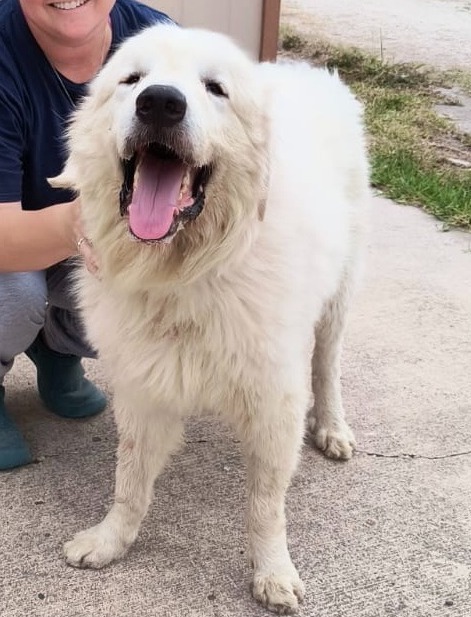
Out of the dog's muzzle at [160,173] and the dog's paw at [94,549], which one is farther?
the dog's paw at [94,549]

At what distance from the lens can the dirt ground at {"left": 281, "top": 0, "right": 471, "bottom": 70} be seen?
10.7 meters

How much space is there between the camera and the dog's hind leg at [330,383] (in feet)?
10.1

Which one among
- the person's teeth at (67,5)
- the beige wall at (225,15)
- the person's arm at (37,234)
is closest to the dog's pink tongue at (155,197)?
the person's arm at (37,234)

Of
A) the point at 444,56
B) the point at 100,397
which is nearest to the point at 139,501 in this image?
the point at 100,397

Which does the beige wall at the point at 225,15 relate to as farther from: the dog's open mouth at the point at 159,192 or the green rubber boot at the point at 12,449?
the dog's open mouth at the point at 159,192

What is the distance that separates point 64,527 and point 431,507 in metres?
1.21

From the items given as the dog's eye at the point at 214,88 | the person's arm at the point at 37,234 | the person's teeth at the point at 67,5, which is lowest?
the person's arm at the point at 37,234

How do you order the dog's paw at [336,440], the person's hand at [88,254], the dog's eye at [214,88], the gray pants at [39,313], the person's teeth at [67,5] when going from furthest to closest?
the dog's paw at [336,440]
the gray pants at [39,313]
the person's teeth at [67,5]
the person's hand at [88,254]
the dog's eye at [214,88]

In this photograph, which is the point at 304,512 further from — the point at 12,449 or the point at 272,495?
the point at 12,449

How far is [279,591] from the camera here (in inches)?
94.0

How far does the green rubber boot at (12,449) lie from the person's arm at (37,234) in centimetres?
73

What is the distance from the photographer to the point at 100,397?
3322mm

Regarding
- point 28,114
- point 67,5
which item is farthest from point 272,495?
point 67,5

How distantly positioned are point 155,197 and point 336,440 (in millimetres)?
1413
